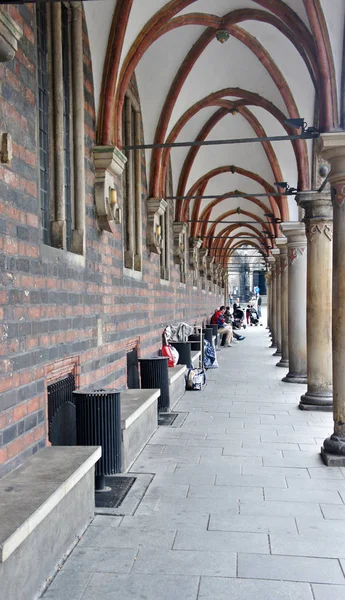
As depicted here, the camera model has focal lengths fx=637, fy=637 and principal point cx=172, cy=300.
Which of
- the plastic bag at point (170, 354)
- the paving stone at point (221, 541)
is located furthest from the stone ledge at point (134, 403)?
the plastic bag at point (170, 354)

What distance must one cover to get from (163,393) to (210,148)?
10.1 m

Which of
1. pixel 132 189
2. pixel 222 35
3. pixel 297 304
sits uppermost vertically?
pixel 222 35

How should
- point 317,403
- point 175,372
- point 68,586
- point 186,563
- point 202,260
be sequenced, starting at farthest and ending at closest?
1. point 202,260
2. point 175,372
3. point 317,403
4. point 186,563
5. point 68,586

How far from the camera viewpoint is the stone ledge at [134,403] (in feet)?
19.9

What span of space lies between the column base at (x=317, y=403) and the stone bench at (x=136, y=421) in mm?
2716

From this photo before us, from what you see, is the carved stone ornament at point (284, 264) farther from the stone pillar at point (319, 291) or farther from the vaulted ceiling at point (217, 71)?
the stone pillar at point (319, 291)

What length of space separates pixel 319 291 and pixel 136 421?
4.12 m

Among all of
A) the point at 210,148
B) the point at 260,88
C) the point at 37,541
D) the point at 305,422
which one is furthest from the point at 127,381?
the point at 210,148

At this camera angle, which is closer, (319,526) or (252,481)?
(319,526)

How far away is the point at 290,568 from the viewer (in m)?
3.93

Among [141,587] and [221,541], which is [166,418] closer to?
[221,541]

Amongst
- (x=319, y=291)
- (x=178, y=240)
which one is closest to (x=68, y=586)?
(x=319, y=291)

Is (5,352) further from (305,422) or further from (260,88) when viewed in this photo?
(260,88)

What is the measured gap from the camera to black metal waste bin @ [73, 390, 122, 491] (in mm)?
5316
